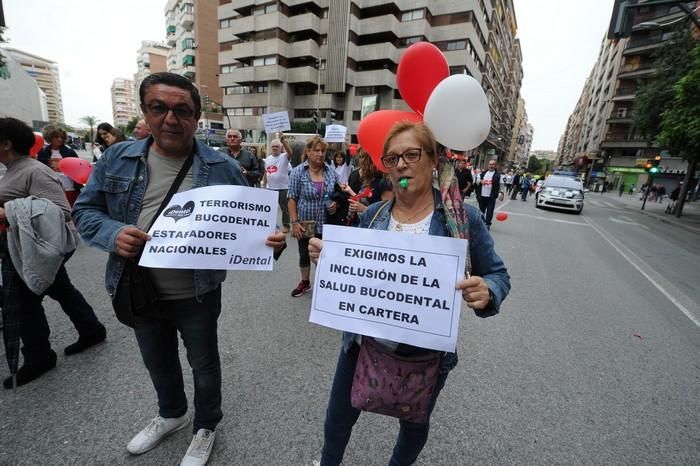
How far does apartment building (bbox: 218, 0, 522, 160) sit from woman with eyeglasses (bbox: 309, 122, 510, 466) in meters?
34.8

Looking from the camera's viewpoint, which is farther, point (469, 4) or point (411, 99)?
point (469, 4)

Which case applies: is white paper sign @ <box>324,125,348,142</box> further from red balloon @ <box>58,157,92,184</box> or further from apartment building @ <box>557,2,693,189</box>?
apartment building @ <box>557,2,693,189</box>

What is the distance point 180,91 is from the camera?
4.88 feet

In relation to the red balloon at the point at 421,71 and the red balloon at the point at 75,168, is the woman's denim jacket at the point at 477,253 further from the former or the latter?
the red balloon at the point at 75,168

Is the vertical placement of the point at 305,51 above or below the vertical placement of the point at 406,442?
above

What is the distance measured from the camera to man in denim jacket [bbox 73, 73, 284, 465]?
58.2 inches

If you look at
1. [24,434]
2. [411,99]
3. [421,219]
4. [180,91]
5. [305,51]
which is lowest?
[24,434]

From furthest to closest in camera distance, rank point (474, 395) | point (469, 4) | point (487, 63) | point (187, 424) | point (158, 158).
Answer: point (487, 63)
point (469, 4)
point (474, 395)
point (187, 424)
point (158, 158)

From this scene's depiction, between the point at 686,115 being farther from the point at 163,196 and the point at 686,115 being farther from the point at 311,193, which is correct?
the point at 163,196

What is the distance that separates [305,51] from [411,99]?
3960 centimetres

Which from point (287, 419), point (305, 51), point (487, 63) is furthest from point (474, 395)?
point (487, 63)

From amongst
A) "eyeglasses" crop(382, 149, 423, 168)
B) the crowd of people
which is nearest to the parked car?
the crowd of people

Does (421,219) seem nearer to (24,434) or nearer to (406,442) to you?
(406,442)

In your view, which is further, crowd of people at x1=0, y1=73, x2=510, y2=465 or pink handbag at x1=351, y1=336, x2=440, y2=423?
crowd of people at x1=0, y1=73, x2=510, y2=465
